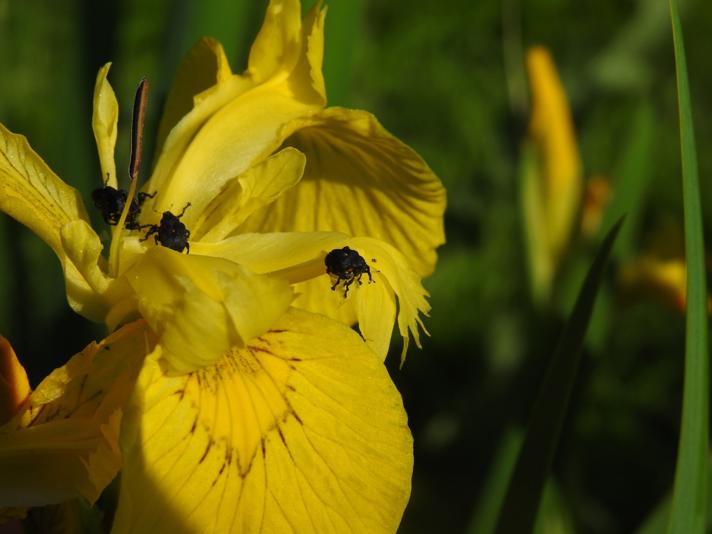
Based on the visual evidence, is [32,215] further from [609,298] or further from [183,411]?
[609,298]

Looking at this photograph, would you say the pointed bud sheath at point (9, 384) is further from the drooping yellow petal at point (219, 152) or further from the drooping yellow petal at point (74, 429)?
the drooping yellow petal at point (219, 152)

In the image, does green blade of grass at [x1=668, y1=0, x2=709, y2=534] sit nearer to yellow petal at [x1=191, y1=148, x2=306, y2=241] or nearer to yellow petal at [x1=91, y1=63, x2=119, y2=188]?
yellow petal at [x1=191, y1=148, x2=306, y2=241]

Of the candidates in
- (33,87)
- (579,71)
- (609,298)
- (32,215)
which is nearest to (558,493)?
(609,298)

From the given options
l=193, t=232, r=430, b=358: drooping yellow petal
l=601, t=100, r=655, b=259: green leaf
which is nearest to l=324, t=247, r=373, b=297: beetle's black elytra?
l=193, t=232, r=430, b=358: drooping yellow petal

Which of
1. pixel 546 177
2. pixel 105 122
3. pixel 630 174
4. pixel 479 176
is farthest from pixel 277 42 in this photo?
pixel 479 176

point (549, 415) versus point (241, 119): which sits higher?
point (241, 119)

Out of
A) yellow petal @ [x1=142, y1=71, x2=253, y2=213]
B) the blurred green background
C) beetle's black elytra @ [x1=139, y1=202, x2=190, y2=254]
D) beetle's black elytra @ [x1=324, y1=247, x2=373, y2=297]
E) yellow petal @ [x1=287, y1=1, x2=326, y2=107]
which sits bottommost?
the blurred green background

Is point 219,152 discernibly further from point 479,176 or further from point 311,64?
point 479,176
